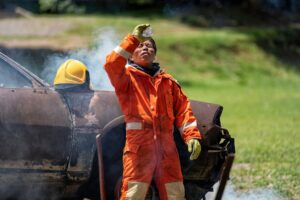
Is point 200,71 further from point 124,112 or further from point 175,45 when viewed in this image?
point 124,112

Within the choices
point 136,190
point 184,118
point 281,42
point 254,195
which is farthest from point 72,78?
point 281,42

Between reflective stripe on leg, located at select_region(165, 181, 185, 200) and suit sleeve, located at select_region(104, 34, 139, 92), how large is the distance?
A: 2.60 ft

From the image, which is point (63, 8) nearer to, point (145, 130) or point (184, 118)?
point (184, 118)

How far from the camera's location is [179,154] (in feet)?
18.9

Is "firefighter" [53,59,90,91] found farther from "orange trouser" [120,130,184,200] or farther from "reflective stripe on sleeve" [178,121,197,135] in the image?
"reflective stripe on sleeve" [178,121,197,135]

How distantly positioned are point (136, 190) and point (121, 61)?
940 mm

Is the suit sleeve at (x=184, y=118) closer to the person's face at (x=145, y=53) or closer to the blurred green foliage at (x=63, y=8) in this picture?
the person's face at (x=145, y=53)

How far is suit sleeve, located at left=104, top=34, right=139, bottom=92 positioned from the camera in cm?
509

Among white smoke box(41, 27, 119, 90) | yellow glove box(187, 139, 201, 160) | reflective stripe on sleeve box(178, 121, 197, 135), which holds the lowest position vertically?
white smoke box(41, 27, 119, 90)

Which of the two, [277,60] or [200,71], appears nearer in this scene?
[200,71]

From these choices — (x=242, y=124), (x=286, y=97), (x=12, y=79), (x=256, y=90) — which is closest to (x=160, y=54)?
(x=256, y=90)

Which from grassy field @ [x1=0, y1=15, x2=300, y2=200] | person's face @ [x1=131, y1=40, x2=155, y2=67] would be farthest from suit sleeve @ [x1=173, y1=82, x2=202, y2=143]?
grassy field @ [x1=0, y1=15, x2=300, y2=200]

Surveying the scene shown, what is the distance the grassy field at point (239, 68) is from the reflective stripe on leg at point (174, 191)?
4833mm

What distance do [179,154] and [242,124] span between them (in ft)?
24.9
